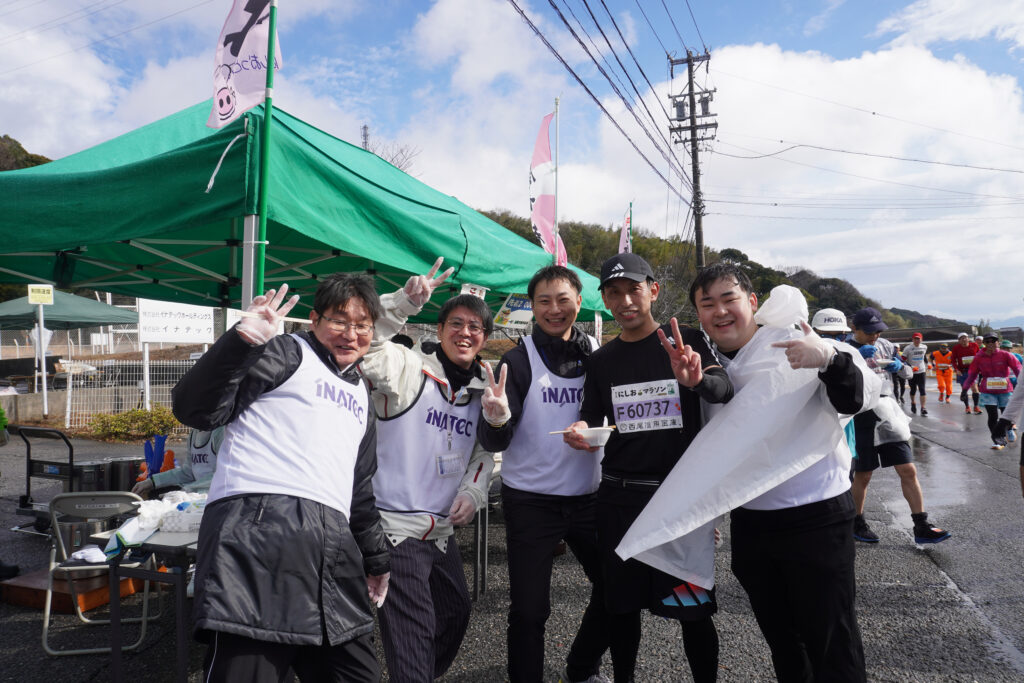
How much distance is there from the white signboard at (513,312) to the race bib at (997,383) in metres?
7.76

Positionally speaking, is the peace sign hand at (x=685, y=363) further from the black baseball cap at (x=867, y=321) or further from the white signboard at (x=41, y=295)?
the white signboard at (x=41, y=295)

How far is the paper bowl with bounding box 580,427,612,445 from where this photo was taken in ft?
6.95

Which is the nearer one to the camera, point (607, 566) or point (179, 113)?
point (607, 566)

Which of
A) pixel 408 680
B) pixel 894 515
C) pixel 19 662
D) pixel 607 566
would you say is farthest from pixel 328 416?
pixel 894 515

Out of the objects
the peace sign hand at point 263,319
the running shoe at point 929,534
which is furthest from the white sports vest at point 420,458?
the running shoe at point 929,534

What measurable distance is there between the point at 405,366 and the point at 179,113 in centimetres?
329

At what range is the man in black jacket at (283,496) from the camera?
1513mm

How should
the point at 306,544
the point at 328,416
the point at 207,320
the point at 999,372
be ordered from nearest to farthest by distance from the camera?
the point at 306,544 → the point at 328,416 → the point at 999,372 → the point at 207,320

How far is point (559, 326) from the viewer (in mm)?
2520

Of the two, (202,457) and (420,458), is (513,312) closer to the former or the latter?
(202,457)

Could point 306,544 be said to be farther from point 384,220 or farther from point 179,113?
point 179,113

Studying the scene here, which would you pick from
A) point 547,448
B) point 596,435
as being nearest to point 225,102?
point 547,448

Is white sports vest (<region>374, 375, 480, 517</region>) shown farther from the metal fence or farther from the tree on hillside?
the tree on hillside

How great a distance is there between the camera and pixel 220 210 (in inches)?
106
